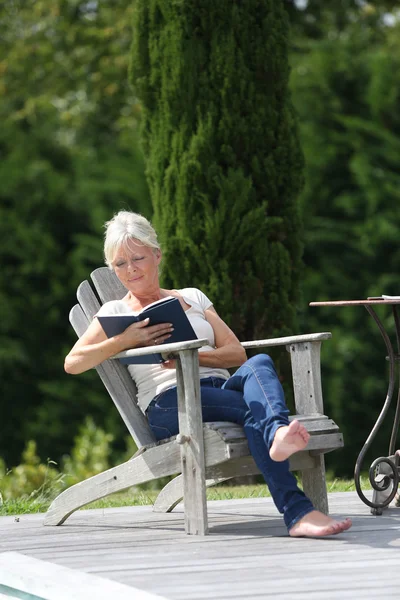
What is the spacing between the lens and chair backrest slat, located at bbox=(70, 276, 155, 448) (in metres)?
4.10

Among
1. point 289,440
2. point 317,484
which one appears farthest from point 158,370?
point 289,440

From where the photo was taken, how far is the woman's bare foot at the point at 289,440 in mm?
3367

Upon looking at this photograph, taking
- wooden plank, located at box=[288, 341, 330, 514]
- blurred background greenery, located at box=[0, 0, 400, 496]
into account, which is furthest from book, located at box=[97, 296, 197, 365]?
blurred background greenery, located at box=[0, 0, 400, 496]

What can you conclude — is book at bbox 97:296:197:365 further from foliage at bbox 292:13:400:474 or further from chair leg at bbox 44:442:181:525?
foliage at bbox 292:13:400:474

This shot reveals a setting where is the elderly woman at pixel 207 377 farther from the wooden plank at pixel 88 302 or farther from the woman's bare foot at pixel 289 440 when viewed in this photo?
the wooden plank at pixel 88 302

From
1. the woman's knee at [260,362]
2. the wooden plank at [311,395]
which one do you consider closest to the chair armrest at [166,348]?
the woman's knee at [260,362]

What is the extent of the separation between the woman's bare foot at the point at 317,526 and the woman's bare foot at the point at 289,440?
242 millimetres

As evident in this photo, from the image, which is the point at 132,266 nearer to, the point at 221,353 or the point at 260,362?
the point at 221,353

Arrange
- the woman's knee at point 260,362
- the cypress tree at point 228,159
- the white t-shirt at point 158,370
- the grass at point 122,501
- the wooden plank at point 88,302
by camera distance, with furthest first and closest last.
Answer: the cypress tree at point 228,159
the grass at point 122,501
the wooden plank at point 88,302
the white t-shirt at point 158,370
the woman's knee at point 260,362

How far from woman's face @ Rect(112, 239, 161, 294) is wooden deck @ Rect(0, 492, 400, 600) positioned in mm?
905

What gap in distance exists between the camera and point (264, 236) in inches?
243

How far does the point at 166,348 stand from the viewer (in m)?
3.64

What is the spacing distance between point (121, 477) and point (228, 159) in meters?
2.67

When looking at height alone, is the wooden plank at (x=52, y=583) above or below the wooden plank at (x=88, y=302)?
below
